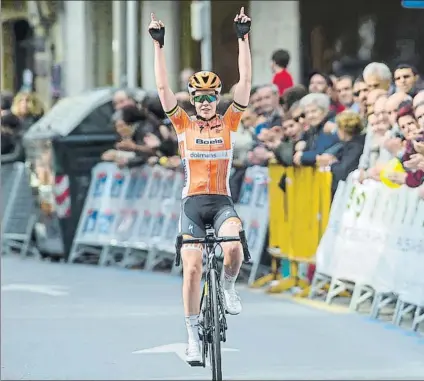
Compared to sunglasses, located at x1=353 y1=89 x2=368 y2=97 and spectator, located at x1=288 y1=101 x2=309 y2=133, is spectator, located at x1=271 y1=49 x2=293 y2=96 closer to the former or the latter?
spectator, located at x1=288 y1=101 x2=309 y2=133

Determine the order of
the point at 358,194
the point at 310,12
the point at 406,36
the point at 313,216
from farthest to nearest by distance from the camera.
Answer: the point at 310,12, the point at 406,36, the point at 313,216, the point at 358,194

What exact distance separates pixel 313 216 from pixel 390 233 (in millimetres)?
2237

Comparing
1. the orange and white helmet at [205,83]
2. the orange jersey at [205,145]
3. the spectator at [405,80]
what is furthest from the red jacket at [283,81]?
the orange and white helmet at [205,83]

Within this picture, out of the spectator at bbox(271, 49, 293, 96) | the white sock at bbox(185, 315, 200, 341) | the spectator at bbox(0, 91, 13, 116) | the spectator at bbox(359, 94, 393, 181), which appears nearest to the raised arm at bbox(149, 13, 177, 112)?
the white sock at bbox(185, 315, 200, 341)

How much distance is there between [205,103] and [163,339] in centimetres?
446

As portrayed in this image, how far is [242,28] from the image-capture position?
7.29 meters

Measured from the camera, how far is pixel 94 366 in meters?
10.6

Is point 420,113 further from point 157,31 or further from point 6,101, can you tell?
point 6,101

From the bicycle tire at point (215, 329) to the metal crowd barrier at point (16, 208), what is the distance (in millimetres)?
13744

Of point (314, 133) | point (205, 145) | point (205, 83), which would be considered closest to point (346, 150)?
point (314, 133)

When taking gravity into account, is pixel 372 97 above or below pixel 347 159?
above

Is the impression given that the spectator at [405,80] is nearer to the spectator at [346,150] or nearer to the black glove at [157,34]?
the spectator at [346,150]

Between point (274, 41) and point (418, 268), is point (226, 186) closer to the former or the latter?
point (418, 268)

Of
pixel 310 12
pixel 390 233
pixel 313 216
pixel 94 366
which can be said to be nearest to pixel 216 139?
pixel 94 366
